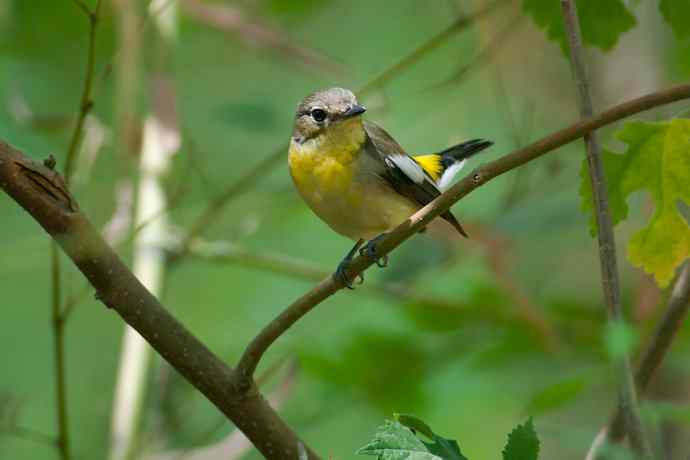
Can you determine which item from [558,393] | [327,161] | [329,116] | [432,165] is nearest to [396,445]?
[558,393]

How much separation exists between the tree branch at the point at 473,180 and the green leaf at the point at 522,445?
1.27 ft

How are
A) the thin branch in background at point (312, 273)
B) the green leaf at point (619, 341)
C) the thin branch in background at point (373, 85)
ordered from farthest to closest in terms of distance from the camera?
the thin branch in background at point (312, 273) → the thin branch in background at point (373, 85) → the green leaf at point (619, 341)

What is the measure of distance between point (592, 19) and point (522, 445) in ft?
3.10

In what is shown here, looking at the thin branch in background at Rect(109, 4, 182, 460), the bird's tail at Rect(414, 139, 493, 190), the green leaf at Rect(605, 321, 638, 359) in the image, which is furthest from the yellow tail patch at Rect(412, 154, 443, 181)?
the green leaf at Rect(605, 321, 638, 359)

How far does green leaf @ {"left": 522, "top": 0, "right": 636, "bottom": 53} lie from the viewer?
5.97 ft

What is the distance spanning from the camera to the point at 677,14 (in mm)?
1746

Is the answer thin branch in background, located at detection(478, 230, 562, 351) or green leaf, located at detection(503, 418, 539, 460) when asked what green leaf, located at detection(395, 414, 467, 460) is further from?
thin branch in background, located at detection(478, 230, 562, 351)

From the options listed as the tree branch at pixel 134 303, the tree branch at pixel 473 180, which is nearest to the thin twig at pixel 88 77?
the tree branch at pixel 134 303

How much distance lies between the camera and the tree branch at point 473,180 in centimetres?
139

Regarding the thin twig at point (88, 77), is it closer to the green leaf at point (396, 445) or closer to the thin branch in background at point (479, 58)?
the green leaf at point (396, 445)

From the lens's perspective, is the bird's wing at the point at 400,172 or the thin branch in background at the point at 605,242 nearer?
the thin branch in background at the point at 605,242

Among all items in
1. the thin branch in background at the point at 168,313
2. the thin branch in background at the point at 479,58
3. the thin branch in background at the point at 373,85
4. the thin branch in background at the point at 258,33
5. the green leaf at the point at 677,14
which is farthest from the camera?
the thin branch in background at the point at 258,33

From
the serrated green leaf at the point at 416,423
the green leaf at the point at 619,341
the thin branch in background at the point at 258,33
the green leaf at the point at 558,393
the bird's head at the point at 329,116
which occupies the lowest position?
the green leaf at the point at 619,341

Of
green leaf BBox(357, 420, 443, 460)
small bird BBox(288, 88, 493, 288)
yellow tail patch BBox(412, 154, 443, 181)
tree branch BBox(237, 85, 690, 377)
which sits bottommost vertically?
green leaf BBox(357, 420, 443, 460)
